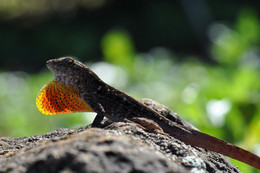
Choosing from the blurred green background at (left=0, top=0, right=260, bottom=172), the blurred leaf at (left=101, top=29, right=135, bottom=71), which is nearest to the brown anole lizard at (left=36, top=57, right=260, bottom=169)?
the blurred green background at (left=0, top=0, right=260, bottom=172)

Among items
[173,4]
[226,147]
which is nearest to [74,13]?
[173,4]

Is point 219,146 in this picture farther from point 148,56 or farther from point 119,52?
point 148,56

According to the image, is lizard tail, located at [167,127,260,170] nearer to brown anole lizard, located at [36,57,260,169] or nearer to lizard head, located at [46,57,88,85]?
brown anole lizard, located at [36,57,260,169]

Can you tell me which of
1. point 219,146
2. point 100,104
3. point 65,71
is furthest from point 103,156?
point 65,71

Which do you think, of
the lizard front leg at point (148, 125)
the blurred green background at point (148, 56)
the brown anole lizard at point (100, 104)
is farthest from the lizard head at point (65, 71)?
the blurred green background at point (148, 56)

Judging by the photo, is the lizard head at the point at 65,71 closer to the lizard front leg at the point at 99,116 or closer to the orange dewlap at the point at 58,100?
the orange dewlap at the point at 58,100

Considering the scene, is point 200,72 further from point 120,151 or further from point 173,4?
point 173,4

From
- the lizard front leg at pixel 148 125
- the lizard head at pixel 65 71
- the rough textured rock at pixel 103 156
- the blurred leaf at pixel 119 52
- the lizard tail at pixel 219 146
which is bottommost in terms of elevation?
the rough textured rock at pixel 103 156
